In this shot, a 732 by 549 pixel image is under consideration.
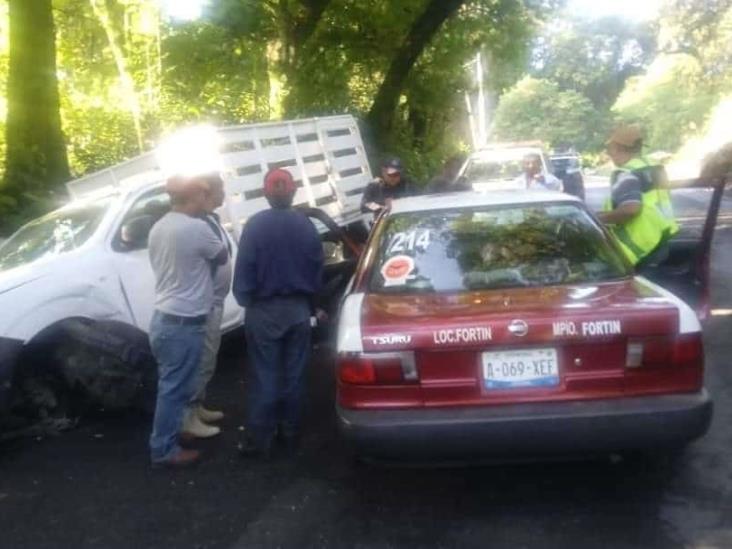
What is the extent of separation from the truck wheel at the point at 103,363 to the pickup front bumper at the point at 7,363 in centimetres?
39

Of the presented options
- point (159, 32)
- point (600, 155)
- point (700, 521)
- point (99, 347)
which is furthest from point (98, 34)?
point (600, 155)

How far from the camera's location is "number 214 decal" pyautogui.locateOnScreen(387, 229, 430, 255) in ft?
17.7

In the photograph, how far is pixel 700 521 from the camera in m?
4.51

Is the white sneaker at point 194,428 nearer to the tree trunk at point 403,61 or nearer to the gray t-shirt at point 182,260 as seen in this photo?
the gray t-shirt at point 182,260

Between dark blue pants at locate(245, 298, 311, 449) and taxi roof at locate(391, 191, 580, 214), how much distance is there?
87cm

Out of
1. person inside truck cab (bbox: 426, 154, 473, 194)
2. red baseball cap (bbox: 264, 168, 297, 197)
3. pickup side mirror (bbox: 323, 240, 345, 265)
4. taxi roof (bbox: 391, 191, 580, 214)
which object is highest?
red baseball cap (bbox: 264, 168, 297, 197)

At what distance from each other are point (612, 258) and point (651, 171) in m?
1.69

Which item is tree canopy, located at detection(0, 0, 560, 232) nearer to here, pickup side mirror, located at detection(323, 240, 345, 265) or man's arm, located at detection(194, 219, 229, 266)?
pickup side mirror, located at detection(323, 240, 345, 265)

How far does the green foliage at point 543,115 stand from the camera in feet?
222

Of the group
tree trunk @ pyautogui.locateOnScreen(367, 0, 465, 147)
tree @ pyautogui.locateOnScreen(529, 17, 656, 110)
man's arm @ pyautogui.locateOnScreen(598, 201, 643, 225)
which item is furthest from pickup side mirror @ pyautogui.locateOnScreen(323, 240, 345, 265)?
tree @ pyautogui.locateOnScreen(529, 17, 656, 110)

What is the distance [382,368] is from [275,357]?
4.53 feet

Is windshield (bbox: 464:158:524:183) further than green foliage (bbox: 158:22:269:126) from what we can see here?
No

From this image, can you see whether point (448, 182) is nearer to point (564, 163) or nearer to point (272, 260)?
point (272, 260)

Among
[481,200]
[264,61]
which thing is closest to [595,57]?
[264,61]
